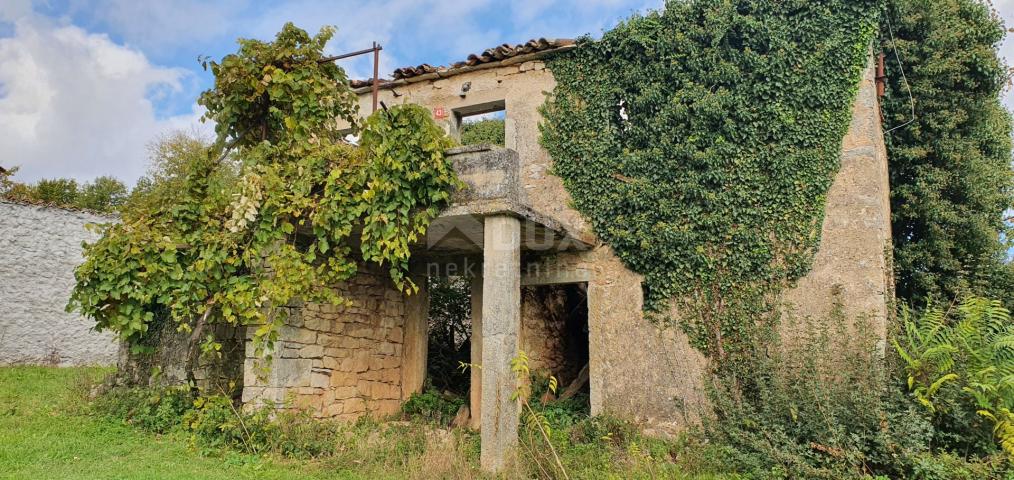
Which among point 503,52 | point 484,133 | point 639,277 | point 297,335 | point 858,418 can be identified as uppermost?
point 484,133

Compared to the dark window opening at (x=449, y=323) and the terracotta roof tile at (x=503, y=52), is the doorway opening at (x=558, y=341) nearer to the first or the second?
the dark window opening at (x=449, y=323)

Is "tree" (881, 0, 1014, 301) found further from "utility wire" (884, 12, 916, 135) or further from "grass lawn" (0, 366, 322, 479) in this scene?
"grass lawn" (0, 366, 322, 479)

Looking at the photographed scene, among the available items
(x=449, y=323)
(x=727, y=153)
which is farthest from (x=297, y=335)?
(x=727, y=153)

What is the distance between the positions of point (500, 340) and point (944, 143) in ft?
24.5

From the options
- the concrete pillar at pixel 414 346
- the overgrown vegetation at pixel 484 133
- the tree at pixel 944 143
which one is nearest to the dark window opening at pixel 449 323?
the concrete pillar at pixel 414 346

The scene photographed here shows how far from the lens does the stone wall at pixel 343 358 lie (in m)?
7.82

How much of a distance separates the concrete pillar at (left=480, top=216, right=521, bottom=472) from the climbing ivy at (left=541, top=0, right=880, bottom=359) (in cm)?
237

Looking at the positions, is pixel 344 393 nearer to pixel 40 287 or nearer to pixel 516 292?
pixel 516 292

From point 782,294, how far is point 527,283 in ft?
10.8

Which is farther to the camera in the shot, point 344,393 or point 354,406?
point 354,406

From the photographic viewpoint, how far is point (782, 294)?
7.98m

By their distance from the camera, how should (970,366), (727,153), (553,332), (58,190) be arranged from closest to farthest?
(970,366), (727,153), (553,332), (58,190)

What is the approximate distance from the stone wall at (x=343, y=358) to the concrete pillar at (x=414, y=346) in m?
0.07

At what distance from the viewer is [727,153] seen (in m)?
8.29
